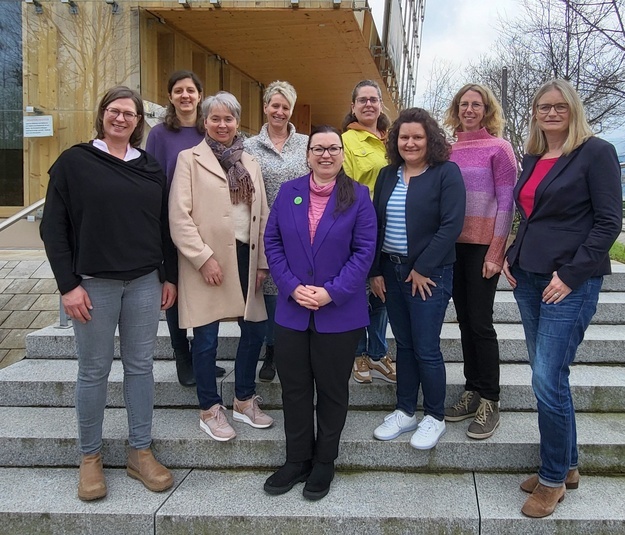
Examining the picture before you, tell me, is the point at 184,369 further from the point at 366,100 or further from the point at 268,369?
the point at 366,100

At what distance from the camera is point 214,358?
316cm

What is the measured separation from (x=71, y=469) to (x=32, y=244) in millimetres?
5280

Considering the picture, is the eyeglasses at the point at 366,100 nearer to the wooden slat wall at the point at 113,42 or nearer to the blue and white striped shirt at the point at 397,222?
the blue and white striped shirt at the point at 397,222

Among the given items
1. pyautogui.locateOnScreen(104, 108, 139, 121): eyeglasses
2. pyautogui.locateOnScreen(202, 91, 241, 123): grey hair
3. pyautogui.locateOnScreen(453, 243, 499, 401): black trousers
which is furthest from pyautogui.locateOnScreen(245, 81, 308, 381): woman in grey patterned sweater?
pyautogui.locateOnScreen(453, 243, 499, 401): black trousers

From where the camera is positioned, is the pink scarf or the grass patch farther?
the grass patch

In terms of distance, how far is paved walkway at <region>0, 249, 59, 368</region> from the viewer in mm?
4555

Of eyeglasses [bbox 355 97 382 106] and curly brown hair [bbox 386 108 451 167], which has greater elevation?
eyeglasses [bbox 355 97 382 106]

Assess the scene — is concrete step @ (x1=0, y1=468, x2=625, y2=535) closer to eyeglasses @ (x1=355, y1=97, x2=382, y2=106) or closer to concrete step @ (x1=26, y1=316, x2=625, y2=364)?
concrete step @ (x1=26, y1=316, x2=625, y2=364)

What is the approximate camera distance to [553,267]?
2502 mm

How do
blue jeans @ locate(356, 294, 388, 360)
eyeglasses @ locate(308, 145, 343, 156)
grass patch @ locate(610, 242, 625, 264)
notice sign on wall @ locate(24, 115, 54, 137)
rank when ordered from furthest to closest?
notice sign on wall @ locate(24, 115, 54, 137) < grass patch @ locate(610, 242, 625, 264) < blue jeans @ locate(356, 294, 388, 360) < eyeglasses @ locate(308, 145, 343, 156)

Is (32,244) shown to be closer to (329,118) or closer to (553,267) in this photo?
(553,267)

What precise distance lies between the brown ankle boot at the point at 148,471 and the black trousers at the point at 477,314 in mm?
1979

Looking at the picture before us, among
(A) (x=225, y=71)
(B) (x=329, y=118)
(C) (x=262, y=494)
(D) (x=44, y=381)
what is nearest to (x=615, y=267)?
(C) (x=262, y=494)

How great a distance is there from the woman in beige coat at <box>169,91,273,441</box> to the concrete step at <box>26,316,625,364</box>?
100 cm
